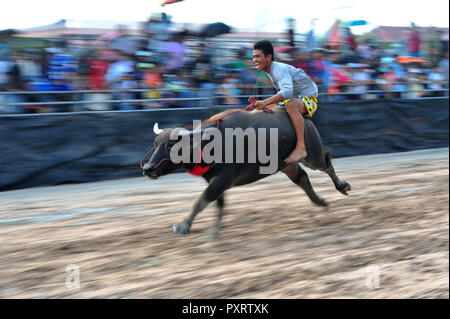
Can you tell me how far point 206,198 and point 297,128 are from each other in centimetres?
133

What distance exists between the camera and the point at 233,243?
555 centimetres

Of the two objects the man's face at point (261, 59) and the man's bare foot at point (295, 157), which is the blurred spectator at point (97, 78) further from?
the man's bare foot at point (295, 157)

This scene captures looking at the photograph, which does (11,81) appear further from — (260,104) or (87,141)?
(260,104)

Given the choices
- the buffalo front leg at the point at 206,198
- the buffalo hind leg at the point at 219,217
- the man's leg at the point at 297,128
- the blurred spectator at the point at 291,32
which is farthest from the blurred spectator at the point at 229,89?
the buffalo front leg at the point at 206,198

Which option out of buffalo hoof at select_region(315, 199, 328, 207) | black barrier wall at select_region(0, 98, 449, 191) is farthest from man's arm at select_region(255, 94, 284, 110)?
black barrier wall at select_region(0, 98, 449, 191)

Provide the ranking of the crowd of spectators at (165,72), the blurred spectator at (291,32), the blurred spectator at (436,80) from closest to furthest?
the crowd of spectators at (165,72), the blurred spectator at (291,32), the blurred spectator at (436,80)

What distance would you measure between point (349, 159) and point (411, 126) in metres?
2.31

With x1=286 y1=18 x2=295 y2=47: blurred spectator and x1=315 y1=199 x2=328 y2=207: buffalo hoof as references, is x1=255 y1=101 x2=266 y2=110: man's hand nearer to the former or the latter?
x1=315 y1=199 x2=328 y2=207: buffalo hoof

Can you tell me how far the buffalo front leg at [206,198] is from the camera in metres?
5.50

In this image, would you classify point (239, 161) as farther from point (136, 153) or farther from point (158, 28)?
point (158, 28)
